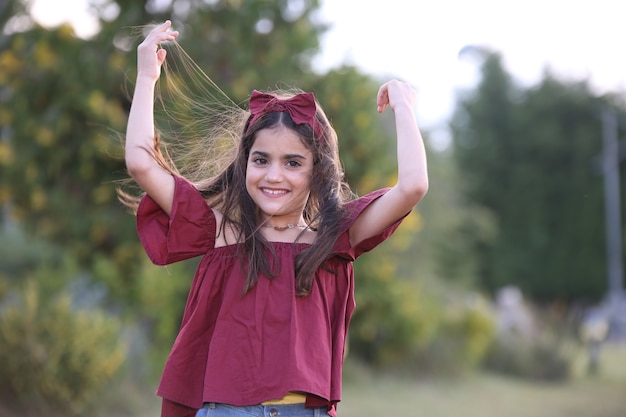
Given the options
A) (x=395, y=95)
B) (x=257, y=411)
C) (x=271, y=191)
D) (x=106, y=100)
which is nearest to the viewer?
(x=257, y=411)

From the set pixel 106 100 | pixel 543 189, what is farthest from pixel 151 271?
pixel 543 189

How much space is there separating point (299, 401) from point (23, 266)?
667 centimetres

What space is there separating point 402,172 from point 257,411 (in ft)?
2.79

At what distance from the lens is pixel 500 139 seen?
30.5 meters

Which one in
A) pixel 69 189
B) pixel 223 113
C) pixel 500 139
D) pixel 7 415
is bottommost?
pixel 7 415

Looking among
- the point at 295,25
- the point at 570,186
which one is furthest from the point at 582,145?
the point at 295,25

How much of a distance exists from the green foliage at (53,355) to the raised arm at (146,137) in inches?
161

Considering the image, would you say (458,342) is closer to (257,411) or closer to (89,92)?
(89,92)

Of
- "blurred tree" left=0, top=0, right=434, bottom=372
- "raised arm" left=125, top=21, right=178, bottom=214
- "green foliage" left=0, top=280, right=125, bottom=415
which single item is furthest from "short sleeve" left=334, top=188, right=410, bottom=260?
"blurred tree" left=0, top=0, right=434, bottom=372

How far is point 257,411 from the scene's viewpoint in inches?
103

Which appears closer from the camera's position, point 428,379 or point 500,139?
point 428,379

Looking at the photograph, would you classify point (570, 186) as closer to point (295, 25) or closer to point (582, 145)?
point (582, 145)

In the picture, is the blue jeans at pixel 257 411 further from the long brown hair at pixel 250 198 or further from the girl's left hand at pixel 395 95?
the girl's left hand at pixel 395 95

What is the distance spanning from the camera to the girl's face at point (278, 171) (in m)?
2.83
